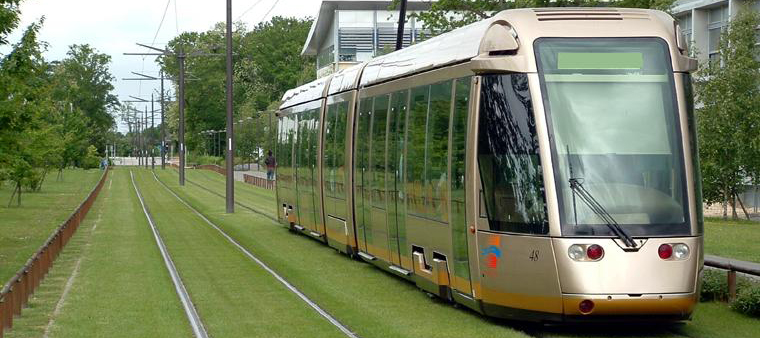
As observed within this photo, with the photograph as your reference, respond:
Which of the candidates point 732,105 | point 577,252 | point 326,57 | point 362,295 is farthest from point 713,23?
point 577,252

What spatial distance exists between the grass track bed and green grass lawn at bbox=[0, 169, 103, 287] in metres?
2.78

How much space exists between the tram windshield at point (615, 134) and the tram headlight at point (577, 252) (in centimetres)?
13

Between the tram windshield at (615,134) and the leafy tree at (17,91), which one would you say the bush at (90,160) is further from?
the tram windshield at (615,134)

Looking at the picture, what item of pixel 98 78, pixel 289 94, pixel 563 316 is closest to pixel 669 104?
pixel 563 316

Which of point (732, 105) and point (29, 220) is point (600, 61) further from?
point (29, 220)

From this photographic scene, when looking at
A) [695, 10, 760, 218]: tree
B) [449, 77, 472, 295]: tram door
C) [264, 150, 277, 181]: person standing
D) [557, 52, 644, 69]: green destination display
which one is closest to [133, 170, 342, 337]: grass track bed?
[449, 77, 472, 295]: tram door

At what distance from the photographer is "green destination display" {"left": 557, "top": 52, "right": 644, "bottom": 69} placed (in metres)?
12.6

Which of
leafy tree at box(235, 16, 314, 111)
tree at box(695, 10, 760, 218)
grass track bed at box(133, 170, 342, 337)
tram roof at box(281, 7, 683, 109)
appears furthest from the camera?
leafy tree at box(235, 16, 314, 111)

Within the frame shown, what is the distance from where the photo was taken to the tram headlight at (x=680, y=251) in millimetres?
12013

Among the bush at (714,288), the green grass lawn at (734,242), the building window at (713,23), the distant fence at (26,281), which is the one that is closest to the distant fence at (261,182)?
the building window at (713,23)

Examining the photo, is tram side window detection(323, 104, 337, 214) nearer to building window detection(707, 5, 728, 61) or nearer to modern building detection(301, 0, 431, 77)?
building window detection(707, 5, 728, 61)

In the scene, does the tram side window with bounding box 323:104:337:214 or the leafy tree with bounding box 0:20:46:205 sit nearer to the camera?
the leafy tree with bounding box 0:20:46:205

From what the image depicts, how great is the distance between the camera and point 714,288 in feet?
49.1

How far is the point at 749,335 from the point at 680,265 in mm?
1106
